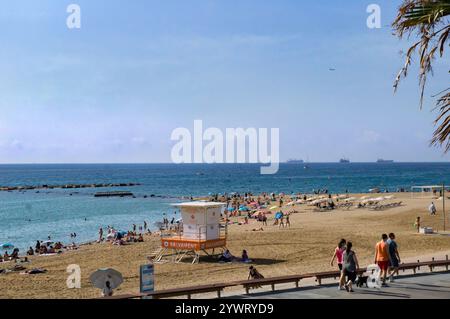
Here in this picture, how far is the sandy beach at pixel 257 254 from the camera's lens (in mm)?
19703

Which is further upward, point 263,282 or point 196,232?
point 263,282

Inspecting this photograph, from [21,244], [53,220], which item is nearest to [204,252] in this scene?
[21,244]

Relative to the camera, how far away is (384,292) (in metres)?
11.1

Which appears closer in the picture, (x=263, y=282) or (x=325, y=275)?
(x=263, y=282)

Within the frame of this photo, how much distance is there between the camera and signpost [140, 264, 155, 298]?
1041 centimetres

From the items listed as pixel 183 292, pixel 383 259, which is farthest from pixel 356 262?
pixel 183 292

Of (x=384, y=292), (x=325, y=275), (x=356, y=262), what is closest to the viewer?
(x=384, y=292)

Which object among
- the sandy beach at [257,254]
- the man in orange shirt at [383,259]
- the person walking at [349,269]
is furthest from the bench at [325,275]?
the sandy beach at [257,254]

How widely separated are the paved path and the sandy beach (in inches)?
300

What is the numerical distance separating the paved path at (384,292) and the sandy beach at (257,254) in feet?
25.0

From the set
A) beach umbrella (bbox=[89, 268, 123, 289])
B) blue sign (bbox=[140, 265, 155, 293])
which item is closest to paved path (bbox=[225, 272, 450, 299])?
blue sign (bbox=[140, 265, 155, 293])

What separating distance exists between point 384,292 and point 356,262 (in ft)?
3.16

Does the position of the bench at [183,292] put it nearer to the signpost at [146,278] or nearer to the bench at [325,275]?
the signpost at [146,278]

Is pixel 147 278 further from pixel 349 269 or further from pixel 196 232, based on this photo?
pixel 196 232
